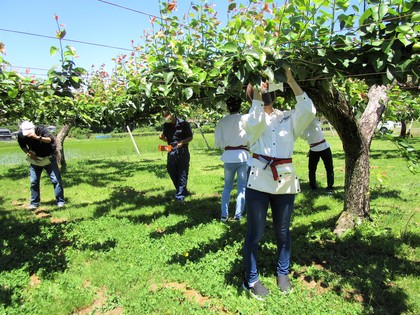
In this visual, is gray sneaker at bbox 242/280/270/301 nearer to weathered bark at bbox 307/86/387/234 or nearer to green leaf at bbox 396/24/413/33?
weathered bark at bbox 307/86/387/234

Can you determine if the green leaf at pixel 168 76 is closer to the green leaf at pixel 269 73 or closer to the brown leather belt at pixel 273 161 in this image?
the green leaf at pixel 269 73

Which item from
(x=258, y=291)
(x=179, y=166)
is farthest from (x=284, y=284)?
(x=179, y=166)

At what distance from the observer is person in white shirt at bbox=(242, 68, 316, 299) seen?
2633 millimetres

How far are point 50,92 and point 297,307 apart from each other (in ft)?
10.5

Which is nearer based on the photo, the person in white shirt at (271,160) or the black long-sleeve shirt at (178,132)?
the person in white shirt at (271,160)

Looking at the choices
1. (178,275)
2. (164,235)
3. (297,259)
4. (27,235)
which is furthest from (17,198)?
(297,259)

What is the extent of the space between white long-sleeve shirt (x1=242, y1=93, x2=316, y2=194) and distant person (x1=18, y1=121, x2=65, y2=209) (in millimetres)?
4631

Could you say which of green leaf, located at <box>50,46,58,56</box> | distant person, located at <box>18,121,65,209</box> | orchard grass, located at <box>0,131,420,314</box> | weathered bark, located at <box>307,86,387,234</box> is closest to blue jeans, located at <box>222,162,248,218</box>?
orchard grass, located at <box>0,131,420,314</box>

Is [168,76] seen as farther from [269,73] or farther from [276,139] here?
[276,139]

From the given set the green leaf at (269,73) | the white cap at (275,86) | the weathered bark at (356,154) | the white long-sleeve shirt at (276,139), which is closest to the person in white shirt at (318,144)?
the weathered bark at (356,154)

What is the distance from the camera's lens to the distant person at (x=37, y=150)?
5.80 meters

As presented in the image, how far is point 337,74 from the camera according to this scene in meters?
2.72

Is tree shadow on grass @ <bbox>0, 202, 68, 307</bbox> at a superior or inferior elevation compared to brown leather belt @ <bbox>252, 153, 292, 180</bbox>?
inferior

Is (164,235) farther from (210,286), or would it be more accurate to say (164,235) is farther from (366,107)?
(366,107)
